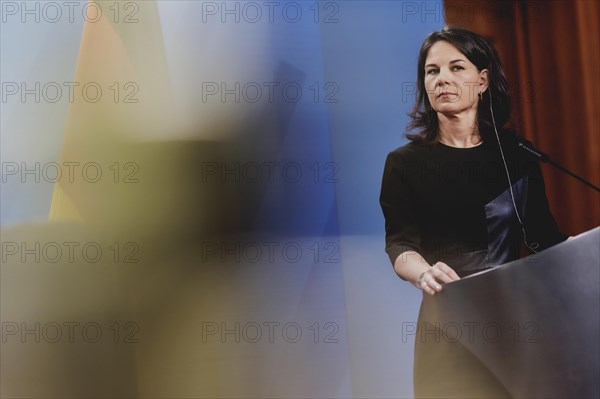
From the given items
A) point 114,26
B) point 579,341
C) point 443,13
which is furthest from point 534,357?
point 114,26

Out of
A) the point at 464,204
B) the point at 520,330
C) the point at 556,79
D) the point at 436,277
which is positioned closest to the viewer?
the point at 520,330

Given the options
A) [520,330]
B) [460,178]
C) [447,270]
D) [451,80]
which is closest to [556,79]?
[451,80]

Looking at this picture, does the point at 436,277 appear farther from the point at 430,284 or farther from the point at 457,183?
the point at 457,183

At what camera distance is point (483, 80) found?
80.1 inches

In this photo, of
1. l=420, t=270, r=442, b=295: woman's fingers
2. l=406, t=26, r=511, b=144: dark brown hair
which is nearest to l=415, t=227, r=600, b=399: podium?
l=420, t=270, r=442, b=295: woman's fingers

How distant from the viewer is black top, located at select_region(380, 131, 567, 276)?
1.94m

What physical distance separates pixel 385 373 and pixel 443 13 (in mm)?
1144

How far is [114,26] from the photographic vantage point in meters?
2.05

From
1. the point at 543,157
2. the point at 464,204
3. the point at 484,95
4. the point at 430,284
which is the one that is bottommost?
A: the point at 430,284

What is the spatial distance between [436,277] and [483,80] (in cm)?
65

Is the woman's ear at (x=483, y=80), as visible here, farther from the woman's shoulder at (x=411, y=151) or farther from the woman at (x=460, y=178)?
the woman's shoulder at (x=411, y=151)

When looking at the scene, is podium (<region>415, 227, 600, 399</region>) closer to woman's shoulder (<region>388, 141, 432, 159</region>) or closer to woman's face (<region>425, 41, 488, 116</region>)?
woman's shoulder (<region>388, 141, 432, 159</region>)

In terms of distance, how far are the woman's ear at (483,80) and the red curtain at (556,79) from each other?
9cm

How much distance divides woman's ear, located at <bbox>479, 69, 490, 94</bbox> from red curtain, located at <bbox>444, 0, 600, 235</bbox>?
0.09 meters
